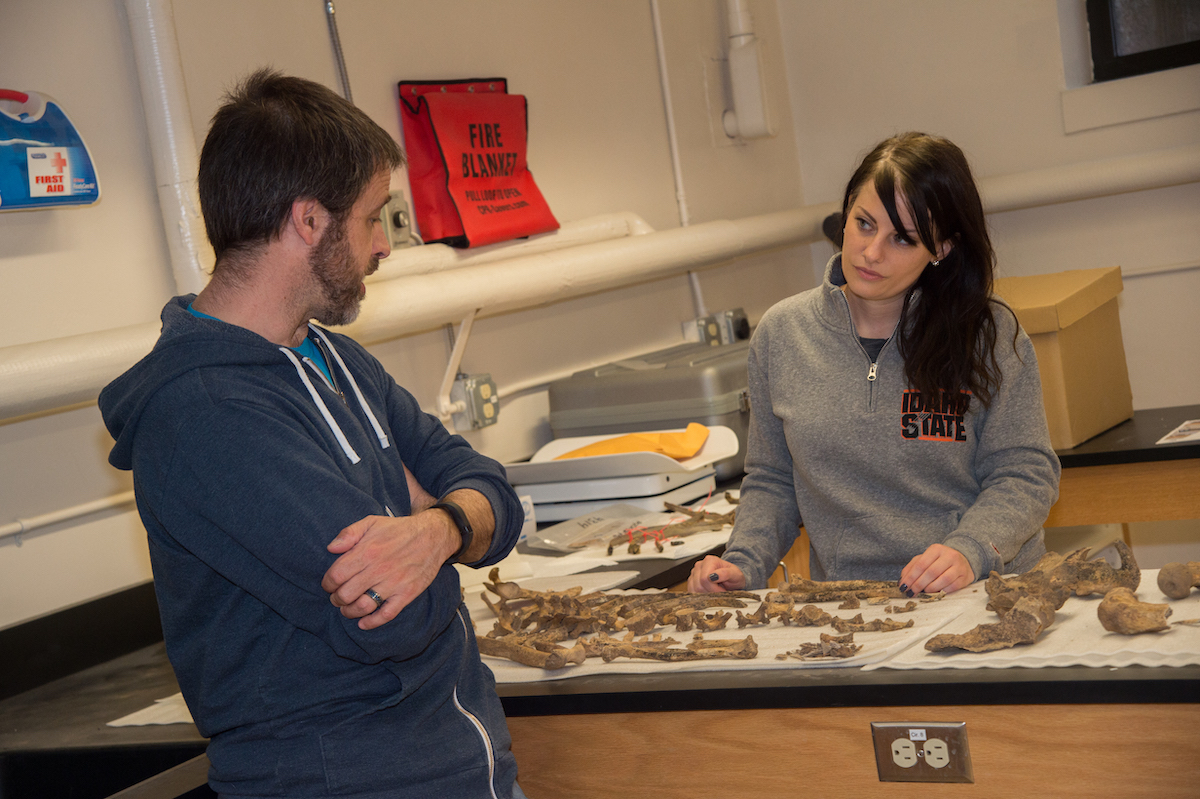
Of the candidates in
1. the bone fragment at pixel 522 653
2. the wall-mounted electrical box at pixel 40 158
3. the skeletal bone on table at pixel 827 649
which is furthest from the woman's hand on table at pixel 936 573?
the wall-mounted electrical box at pixel 40 158

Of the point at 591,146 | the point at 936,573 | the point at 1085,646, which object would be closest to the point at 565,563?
the point at 936,573

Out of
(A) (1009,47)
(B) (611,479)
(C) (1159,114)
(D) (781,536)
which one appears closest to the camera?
(D) (781,536)

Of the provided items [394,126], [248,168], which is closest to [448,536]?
[248,168]

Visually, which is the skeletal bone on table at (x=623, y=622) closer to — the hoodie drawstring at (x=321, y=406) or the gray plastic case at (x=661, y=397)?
the hoodie drawstring at (x=321, y=406)

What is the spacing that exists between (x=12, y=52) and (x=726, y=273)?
2393 millimetres

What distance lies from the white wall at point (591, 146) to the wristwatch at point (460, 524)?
105cm

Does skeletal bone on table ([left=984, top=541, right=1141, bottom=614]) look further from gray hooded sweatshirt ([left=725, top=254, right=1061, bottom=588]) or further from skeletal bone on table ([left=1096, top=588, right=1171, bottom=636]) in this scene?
gray hooded sweatshirt ([left=725, top=254, right=1061, bottom=588])

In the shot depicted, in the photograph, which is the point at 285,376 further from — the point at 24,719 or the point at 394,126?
the point at 394,126

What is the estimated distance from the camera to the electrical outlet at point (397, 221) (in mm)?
2527

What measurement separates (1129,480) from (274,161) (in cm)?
209

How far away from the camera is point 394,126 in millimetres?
2607

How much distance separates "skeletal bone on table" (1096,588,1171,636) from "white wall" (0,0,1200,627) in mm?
1656

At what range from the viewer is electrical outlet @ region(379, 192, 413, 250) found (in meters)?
2.53

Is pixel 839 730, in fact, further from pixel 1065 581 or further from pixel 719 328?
pixel 719 328
